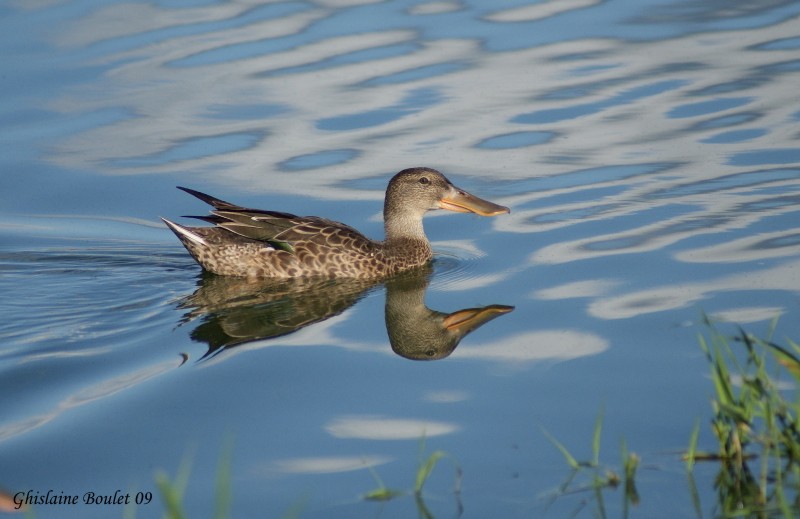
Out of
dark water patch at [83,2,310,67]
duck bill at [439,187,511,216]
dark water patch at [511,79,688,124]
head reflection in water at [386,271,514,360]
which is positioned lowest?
head reflection in water at [386,271,514,360]

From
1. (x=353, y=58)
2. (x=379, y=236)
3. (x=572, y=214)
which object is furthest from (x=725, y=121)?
(x=353, y=58)

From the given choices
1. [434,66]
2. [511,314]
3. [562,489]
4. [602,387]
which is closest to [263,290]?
[511,314]

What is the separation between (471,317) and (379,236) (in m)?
2.67

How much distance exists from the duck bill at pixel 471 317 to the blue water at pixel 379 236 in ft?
0.44

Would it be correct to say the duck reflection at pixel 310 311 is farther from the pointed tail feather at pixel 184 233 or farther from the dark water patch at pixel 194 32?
the dark water patch at pixel 194 32

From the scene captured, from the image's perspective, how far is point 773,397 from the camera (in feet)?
16.6

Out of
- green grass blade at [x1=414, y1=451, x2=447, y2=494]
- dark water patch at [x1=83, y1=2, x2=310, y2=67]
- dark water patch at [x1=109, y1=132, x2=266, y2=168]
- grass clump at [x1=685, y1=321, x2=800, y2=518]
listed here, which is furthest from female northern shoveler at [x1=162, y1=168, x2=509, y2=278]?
dark water patch at [x1=83, y1=2, x2=310, y2=67]

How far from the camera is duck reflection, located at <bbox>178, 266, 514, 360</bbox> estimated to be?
303 inches

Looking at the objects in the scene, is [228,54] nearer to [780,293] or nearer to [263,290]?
[263,290]

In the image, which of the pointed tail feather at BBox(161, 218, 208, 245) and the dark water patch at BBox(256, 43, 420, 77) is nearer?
the pointed tail feather at BBox(161, 218, 208, 245)

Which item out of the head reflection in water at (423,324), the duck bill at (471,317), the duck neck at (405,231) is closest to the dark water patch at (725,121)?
the duck neck at (405,231)

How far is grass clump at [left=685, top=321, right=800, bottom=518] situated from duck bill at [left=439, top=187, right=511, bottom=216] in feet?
14.9

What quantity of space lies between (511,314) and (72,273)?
3.44m

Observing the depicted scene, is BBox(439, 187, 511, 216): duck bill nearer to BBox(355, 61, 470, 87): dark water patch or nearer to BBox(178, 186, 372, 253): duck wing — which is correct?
BBox(178, 186, 372, 253): duck wing
